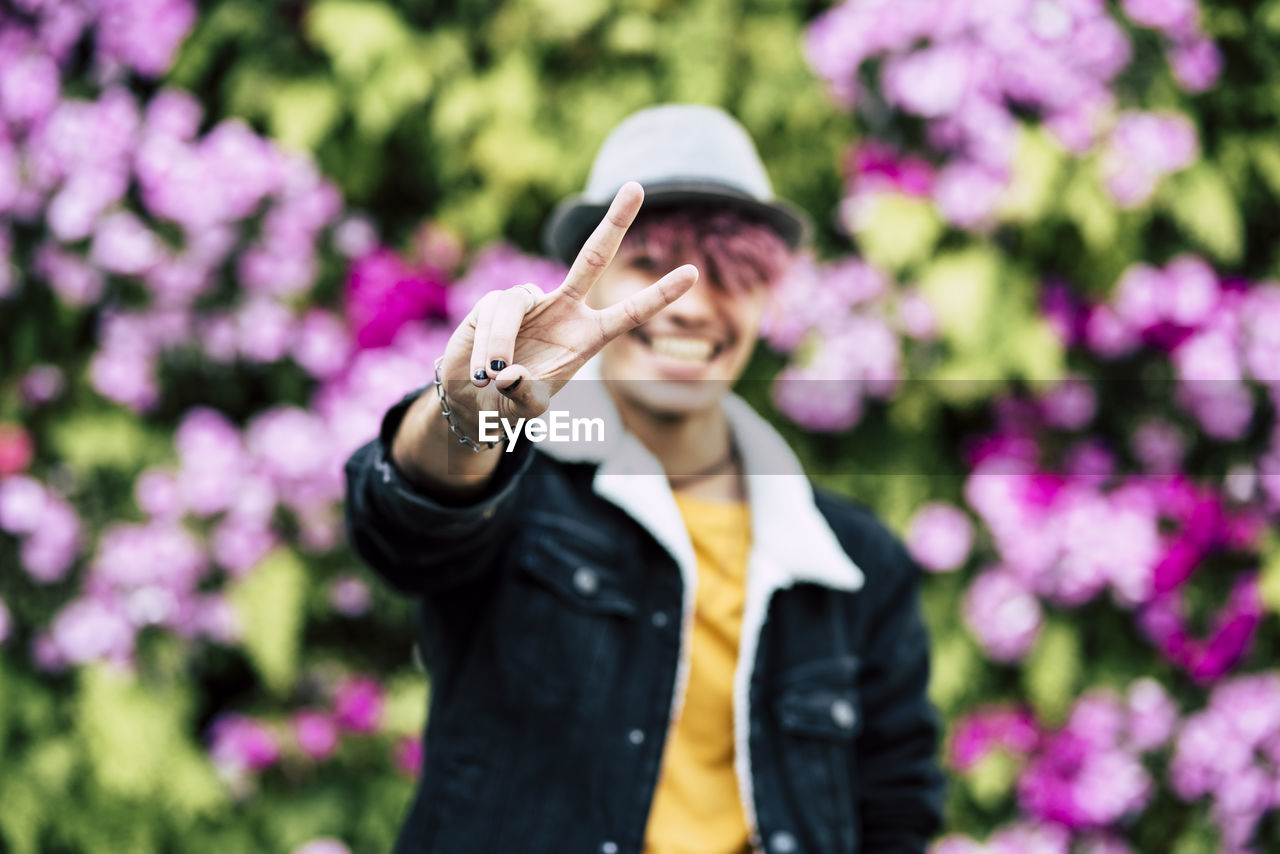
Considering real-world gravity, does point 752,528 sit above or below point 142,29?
below

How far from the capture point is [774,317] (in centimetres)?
225

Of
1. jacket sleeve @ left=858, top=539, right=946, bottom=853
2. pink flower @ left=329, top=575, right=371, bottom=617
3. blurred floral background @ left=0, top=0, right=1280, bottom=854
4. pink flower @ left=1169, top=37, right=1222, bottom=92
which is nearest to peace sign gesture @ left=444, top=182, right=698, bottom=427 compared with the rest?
jacket sleeve @ left=858, top=539, right=946, bottom=853

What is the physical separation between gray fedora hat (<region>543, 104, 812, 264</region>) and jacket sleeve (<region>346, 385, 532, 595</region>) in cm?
45

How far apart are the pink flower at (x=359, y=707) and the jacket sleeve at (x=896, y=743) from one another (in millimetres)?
1344

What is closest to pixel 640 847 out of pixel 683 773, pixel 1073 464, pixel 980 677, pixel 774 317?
pixel 683 773

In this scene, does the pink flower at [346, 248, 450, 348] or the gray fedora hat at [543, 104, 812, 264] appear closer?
the gray fedora hat at [543, 104, 812, 264]

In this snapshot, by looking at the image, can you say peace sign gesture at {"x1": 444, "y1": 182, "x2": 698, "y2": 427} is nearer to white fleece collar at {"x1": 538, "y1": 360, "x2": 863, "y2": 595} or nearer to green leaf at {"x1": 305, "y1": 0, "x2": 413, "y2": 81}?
white fleece collar at {"x1": 538, "y1": 360, "x2": 863, "y2": 595}

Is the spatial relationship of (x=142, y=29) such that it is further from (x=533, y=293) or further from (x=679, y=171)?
(x=533, y=293)

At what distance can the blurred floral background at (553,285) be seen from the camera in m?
2.24

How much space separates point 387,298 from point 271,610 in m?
0.79

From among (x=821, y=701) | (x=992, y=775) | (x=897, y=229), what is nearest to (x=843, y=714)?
(x=821, y=701)

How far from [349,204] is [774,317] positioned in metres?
1.18

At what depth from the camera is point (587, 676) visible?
1.28m

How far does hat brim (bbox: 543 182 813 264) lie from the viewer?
1298 millimetres
